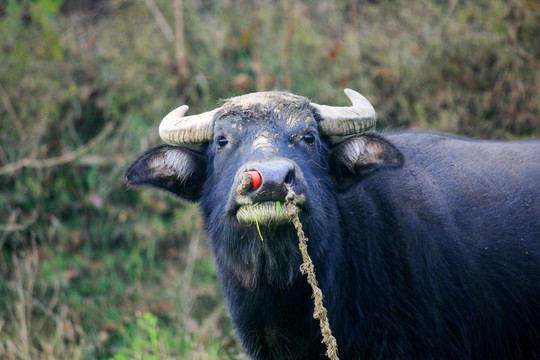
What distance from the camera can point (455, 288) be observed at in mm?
3607

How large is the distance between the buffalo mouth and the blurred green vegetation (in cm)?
303

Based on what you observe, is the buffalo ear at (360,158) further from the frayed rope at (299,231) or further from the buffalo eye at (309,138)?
the frayed rope at (299,231)

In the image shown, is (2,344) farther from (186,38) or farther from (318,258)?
(186,38)

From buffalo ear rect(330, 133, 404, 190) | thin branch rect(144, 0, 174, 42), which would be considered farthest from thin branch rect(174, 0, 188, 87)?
buffalo ear rect(330, 133, 404, 190)

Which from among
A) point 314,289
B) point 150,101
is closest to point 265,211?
point 314,289

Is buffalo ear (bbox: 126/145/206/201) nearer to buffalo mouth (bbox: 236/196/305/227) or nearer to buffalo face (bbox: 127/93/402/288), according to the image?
buffalo face (bbox: 127/93/402/288)

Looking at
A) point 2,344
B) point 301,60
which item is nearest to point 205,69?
point 301,60

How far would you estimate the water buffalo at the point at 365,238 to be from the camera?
11.3 feet

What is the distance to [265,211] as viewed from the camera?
9.46 feet

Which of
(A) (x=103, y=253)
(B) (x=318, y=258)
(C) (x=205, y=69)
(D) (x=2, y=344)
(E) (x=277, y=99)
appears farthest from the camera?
(C) (x=205, y=69)

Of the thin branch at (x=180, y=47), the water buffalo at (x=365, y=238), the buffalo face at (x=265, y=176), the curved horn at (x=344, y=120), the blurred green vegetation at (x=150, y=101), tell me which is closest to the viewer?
the buffalo face at (x=265, y=176)

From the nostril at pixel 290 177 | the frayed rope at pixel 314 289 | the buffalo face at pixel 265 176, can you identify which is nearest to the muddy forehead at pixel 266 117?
the buffalo face at pixel 265 176

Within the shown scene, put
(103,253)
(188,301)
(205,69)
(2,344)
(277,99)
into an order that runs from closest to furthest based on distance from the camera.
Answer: (277,99) → (2,344) → (188,301) → (103,253) → (205,69)

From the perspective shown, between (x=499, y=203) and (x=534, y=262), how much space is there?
427 millimetres
